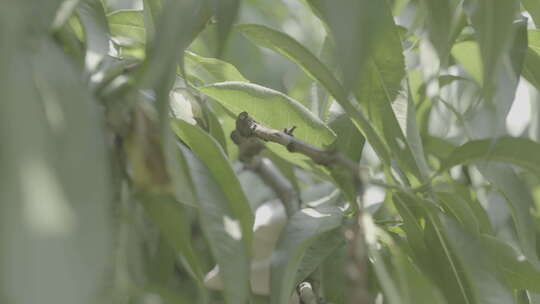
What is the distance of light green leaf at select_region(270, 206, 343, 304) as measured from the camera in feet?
1.23

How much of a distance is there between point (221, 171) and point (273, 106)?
78mm

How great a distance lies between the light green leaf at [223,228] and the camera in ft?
1.09

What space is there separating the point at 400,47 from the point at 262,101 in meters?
0.08

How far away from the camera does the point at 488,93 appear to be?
290mm

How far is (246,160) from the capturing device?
1.86 feet

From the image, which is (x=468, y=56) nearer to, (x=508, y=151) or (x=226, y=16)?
(x=508, y=151)

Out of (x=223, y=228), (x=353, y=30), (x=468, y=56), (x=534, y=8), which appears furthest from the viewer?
(x=468, y=56)

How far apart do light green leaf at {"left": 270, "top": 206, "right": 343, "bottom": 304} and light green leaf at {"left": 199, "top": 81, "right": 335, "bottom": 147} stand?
1.7 inches

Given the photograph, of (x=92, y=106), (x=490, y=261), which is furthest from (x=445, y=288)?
(x=92, y=106)

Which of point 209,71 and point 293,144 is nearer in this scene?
point 293,144

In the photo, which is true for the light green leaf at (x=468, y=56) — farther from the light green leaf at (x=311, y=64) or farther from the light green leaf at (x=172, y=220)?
the light green leaf at (x=172, y=220)

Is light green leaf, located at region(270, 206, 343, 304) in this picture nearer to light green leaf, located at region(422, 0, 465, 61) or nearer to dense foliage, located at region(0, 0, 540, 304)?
dense foliage, located at region(0, 0, 540, 304)

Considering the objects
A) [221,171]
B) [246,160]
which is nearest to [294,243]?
[221,171]

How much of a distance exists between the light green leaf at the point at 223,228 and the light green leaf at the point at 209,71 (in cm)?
10
